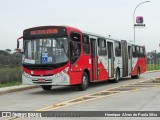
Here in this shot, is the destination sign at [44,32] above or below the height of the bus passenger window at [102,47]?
above

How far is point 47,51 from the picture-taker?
1852 centimetres

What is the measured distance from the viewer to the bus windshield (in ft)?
60.3

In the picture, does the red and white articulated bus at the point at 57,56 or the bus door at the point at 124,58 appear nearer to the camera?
the red and white articulated bus at the point at 57,56

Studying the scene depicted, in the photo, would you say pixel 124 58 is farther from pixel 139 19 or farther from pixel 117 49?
pixel 139 19

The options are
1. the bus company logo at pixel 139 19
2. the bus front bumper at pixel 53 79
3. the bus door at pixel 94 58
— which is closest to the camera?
the bus front bumper at pixel 53 79

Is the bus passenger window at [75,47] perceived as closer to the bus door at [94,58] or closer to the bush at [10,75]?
the bus door at [94,58]

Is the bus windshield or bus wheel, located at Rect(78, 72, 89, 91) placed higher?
the bus windshield

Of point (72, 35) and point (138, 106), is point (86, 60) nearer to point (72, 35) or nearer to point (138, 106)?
point (72, 35)

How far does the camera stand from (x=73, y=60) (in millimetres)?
18766

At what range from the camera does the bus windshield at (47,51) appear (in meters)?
18.4

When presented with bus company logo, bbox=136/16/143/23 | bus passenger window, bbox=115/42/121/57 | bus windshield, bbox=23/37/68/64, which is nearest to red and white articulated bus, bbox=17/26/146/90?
bus windshield, bbox=23/37/68/64

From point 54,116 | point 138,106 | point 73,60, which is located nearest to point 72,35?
point 73,60

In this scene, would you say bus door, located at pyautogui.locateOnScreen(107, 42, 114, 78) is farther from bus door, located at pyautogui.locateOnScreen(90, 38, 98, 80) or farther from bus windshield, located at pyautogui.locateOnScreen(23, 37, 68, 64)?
bus windshield, located at pyautogui.locateOnScreen(23, 37, 68, 64)

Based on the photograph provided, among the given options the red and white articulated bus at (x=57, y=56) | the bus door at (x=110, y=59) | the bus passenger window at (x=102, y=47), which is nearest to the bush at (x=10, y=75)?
the red and white articulated bus at (x=57, y=56)
